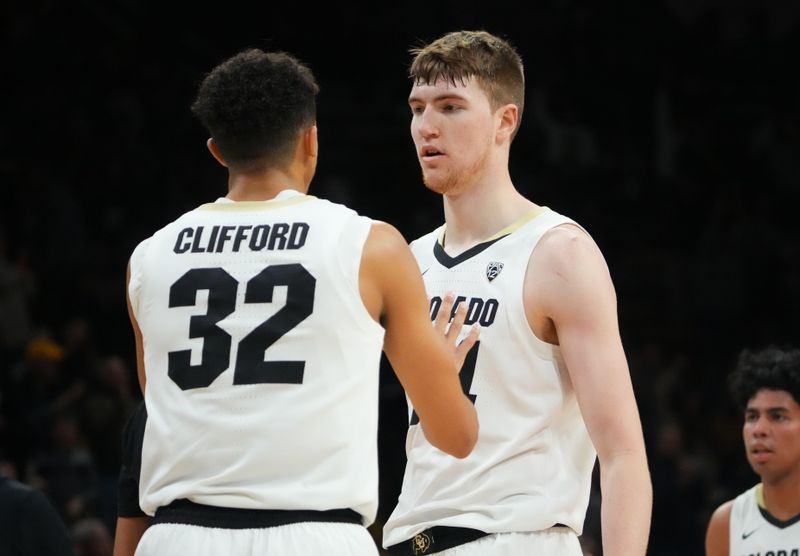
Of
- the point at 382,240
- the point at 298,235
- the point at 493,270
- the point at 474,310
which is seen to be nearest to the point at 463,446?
the point at 382,240

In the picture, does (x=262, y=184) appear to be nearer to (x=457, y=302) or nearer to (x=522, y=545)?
(x=457, y=302)

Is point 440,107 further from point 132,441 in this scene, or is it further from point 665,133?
point 665,133

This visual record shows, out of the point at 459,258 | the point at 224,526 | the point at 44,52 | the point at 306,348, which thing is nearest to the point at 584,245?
the point at 459,258

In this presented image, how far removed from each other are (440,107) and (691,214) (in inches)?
384

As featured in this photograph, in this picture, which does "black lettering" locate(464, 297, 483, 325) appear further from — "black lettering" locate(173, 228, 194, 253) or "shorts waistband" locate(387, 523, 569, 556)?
"black lettering" locate(173, 228, 194, 253)

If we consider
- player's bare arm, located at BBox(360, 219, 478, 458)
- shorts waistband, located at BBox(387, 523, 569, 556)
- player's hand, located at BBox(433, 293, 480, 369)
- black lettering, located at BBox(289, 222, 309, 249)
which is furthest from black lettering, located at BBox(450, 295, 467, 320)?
black lettering, located at BBox(289, 222, 309, 249)

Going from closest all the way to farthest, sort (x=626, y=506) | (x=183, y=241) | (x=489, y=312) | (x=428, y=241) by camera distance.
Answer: (x=183, y=241) → (x=626, y=506) → (x=489, y=312) → (x=428, y=241)

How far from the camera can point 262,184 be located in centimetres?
320

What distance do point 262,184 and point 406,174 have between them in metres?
10.0

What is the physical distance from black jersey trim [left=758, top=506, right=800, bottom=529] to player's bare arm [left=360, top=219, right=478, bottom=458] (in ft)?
11.0

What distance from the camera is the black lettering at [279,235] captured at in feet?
9.95

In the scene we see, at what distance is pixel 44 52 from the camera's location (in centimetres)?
1237

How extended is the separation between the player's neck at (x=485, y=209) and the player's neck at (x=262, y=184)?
110 cm

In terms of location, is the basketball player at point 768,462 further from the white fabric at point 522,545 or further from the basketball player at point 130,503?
the basketball player at point 130,503
